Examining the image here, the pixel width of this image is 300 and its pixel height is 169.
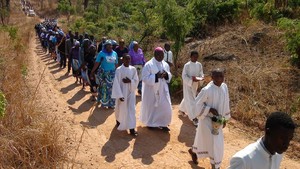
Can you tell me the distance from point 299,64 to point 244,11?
574 cm

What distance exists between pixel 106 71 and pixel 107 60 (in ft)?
1.03

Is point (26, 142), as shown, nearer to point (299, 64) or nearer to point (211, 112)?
point (211, 112)

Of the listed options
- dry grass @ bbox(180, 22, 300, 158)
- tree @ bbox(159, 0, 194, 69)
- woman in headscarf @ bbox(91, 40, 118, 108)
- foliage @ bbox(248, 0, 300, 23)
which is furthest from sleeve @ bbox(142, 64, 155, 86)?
foliage @ bbox(248, 0, 300, 23)

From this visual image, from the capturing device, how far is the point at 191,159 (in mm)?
6246

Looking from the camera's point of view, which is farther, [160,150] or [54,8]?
[54,8]

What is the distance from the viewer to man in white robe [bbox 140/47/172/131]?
7.05 m

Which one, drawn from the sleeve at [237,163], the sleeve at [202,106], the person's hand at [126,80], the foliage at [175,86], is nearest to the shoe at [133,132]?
the person's hand at [126,80]

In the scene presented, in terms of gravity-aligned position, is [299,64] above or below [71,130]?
above

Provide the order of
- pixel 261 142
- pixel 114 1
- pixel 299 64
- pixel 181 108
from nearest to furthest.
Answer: pixel 261 142 < pixel 181 108 < pixel 299 64 < pixel 114 1

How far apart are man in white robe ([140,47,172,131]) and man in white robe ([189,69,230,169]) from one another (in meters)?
1.85

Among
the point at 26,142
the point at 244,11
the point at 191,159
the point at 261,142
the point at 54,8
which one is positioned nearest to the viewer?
the point at 261,142

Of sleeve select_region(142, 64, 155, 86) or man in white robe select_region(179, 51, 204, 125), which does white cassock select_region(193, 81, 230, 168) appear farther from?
man in white robe select_region(179, 51, 204, 125)

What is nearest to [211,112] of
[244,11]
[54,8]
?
[244,11]

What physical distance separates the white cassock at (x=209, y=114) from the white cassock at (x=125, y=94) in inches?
81.7
